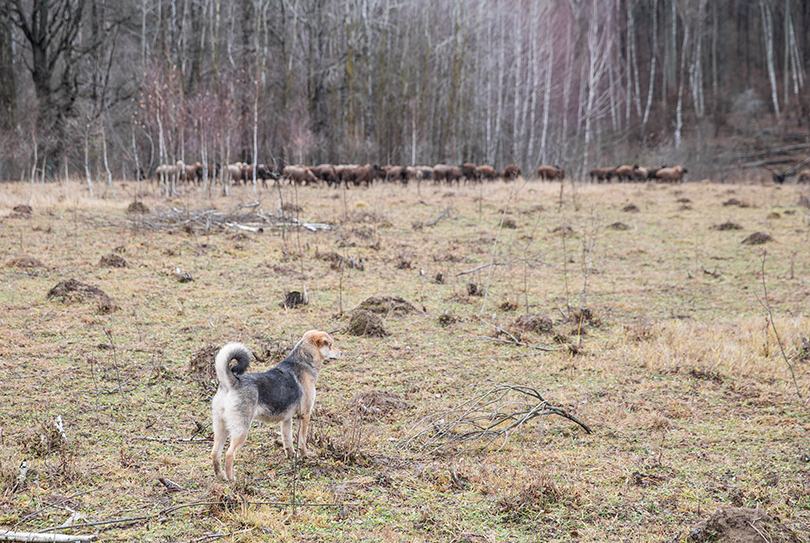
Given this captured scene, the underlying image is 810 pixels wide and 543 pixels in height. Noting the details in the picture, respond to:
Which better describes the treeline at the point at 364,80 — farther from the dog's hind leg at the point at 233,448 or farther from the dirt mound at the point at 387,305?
the dog's hind leg at the point at 233,448

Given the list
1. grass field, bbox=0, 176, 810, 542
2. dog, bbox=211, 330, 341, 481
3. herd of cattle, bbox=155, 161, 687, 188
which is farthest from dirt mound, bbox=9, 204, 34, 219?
dog, bbox=211, 330, 341, 481

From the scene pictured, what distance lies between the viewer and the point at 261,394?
12.1 feet

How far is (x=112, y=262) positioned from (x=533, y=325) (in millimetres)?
6983

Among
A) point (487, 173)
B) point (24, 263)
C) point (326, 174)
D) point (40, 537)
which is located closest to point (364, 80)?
point (487, 173)

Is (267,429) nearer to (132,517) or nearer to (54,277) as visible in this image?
(132,517)

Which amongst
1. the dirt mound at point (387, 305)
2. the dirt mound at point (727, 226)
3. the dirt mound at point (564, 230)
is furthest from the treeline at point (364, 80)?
the dirt mound at point (387, 305)

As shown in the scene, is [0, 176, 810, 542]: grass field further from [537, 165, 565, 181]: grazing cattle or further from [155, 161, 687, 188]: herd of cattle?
[537, 165, 565, 181]: grazing cattle

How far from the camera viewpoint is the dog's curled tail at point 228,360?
3.40 metres

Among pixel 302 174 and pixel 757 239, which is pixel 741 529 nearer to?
pixel 757 239

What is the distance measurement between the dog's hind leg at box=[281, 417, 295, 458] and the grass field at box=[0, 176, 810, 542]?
0.08 m

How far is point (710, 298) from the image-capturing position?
367 inches

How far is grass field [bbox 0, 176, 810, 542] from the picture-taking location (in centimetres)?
347

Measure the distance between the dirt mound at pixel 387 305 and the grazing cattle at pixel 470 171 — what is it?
68.0 feet

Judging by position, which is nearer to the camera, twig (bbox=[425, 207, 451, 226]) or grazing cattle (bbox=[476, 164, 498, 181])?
twig (bbox=[425, 207, 451, 226])
